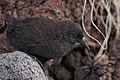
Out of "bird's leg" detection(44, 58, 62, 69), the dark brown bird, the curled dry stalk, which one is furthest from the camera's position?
"bird's leg" detection(44, 58, 62, 69)

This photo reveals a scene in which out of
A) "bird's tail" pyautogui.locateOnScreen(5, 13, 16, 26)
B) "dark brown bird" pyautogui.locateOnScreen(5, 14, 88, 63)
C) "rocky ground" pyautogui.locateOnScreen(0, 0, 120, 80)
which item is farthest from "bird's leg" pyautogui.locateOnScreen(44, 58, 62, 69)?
"bird's tail" pyautogui.locateOnScreen(5, 13, 16, 26)

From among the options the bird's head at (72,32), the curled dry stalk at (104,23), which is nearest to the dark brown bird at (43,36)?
the bird's head at (72,32)

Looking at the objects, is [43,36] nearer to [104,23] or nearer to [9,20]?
[9,20]

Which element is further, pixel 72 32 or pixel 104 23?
pixel 104 23

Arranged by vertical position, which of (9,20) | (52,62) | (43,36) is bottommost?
(52,62)

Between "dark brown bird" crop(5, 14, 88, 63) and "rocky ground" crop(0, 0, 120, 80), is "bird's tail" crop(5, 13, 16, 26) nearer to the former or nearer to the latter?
"dark brown bird" crop(5, 14, 88, 63)

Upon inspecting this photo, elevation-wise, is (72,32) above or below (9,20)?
below

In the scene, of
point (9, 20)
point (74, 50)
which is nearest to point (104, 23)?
point (74, 50)

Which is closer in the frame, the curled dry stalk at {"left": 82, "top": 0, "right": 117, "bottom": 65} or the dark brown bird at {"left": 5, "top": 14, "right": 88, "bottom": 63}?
the dark brown bird at {"left": 5, "top": 14, "right": 88, "bottom": 63}
